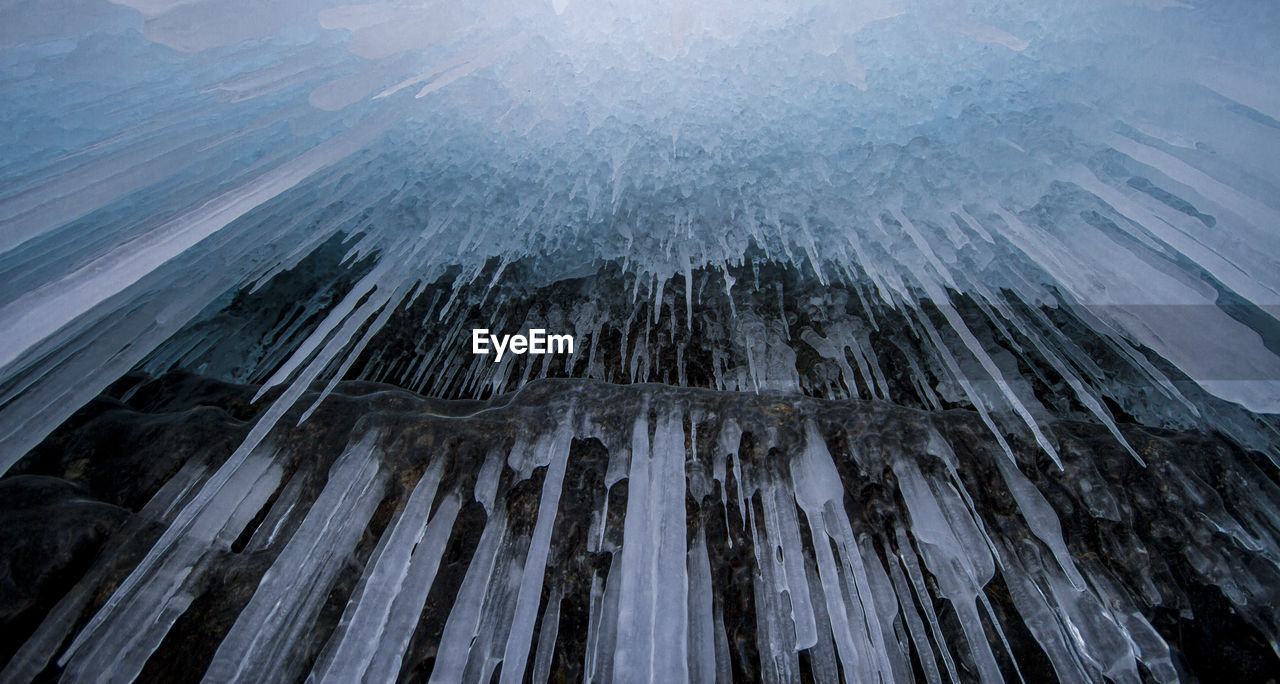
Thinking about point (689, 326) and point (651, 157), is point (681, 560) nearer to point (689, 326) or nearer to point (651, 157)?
point (689, 326)

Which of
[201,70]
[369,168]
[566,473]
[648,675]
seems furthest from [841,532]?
[201,70]

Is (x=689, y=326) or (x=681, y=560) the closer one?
(x=681, y=560)

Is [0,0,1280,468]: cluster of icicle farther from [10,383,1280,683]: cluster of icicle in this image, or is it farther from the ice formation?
[10,383,1280,683]: cluster of icicle

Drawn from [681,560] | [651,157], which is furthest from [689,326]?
[681,560]

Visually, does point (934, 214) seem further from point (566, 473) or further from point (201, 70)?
point (201, 70)

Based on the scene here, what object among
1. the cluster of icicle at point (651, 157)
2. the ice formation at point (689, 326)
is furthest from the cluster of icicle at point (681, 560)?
the cluster of icicle at point (651, 157)

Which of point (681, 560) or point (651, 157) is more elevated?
point (651, 157)
